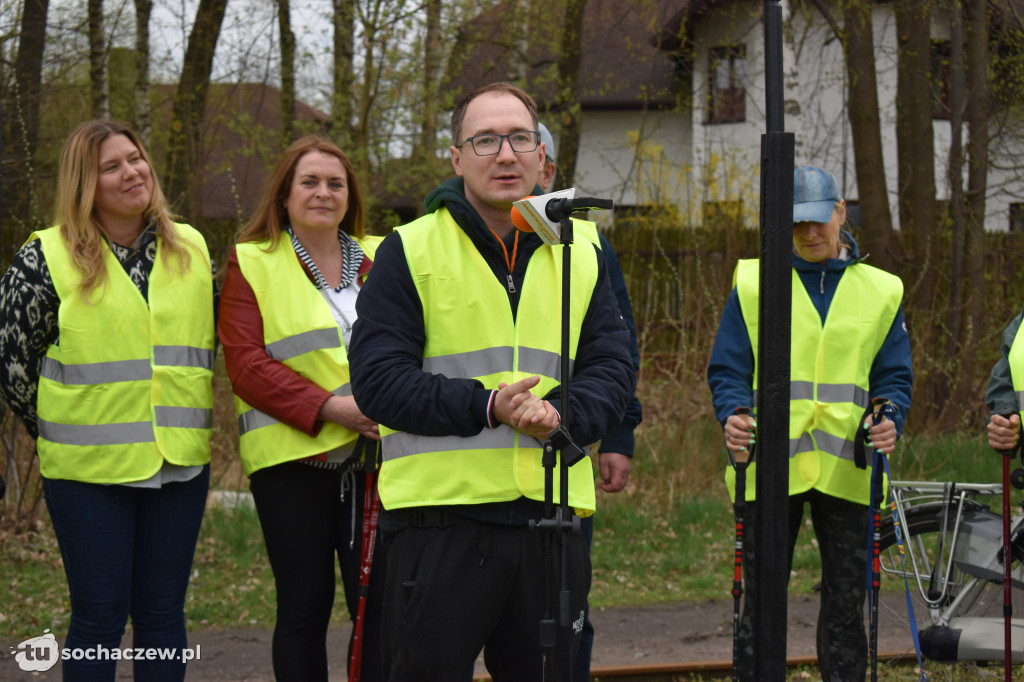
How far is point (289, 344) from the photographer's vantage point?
3.84 metres

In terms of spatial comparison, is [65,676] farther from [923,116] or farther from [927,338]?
[923,116]

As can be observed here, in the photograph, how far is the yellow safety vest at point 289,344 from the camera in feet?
12.2

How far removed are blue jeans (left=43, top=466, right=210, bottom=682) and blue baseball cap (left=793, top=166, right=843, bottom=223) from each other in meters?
2.48

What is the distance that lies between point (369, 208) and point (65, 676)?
6968 millimetres

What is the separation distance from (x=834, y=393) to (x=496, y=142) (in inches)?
74.6

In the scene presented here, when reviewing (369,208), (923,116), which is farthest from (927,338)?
(369,208)

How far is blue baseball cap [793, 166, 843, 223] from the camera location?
4023mm

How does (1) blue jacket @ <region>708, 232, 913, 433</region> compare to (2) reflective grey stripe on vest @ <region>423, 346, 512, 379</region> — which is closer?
(2) reflective grey stripe on vest @ <region>423, 346, 512, 379</region>

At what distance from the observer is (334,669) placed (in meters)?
5.18

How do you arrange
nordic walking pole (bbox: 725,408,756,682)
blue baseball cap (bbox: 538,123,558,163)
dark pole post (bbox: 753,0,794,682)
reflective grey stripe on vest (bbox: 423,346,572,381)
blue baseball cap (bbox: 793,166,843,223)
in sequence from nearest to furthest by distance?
dark pole post (bbox: 753,0,794,682), reflective grey stripe on vest (bbox: 423,346,572,381), blue baseball cap (bbox: 538,123,558,163), nordic walking pole (bbox: 725,408,756,682), blue baseball cap (bbox: 793,166,843,223)

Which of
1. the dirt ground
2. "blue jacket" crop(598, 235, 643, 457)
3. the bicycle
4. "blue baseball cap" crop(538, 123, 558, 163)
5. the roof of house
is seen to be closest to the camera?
"blue baseball cap" crop(538, 123, 558, 163)

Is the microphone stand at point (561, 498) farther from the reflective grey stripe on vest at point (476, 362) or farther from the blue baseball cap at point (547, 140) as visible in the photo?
the blue baseball cap at point (547, 140)

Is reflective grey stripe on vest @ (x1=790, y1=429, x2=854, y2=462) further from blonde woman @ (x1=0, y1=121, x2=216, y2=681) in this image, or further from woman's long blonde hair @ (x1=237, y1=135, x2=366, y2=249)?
blonde woman @ (x1=0, y1=121, x2=216, y2=681)

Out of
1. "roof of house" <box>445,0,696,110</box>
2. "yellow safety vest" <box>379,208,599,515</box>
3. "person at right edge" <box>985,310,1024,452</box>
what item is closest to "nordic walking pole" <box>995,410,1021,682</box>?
"person at right edge" <box>985,310,1024,452</box>
